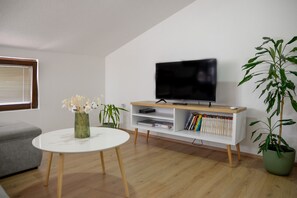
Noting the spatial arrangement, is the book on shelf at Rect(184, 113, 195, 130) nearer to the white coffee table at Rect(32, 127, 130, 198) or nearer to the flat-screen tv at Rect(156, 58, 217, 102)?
the flat-screen tv at Rect(156, 58, 217, 102)

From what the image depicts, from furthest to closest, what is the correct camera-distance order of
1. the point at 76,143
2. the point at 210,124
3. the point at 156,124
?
the point at 156,124 → the point at 210,124 → the point at 76,143

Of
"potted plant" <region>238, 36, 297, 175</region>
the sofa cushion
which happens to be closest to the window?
the sofa cushion

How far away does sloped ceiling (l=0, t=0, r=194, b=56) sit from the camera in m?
2.56

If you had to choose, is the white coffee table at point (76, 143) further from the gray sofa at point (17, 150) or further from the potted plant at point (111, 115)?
the potted plant at point (111, 115)

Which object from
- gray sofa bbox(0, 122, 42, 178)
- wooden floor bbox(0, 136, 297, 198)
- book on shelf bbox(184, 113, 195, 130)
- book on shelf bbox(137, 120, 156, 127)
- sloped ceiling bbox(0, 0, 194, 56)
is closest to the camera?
wooden floor bbox(0, 136, 297, 198)

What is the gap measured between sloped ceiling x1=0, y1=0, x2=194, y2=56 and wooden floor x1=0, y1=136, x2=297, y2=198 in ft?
5.68

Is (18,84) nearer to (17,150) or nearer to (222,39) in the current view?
(17,150)

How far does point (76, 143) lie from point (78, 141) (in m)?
0.06

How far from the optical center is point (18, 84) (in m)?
3.40

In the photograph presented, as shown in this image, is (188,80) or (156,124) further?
(156,124)

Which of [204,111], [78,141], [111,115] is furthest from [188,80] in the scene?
[78,141]

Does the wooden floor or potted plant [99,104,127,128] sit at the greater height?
potted plant [99,104,127,128]

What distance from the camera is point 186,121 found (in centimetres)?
326

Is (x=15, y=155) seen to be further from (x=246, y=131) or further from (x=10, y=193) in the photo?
(x=246, y=131)
